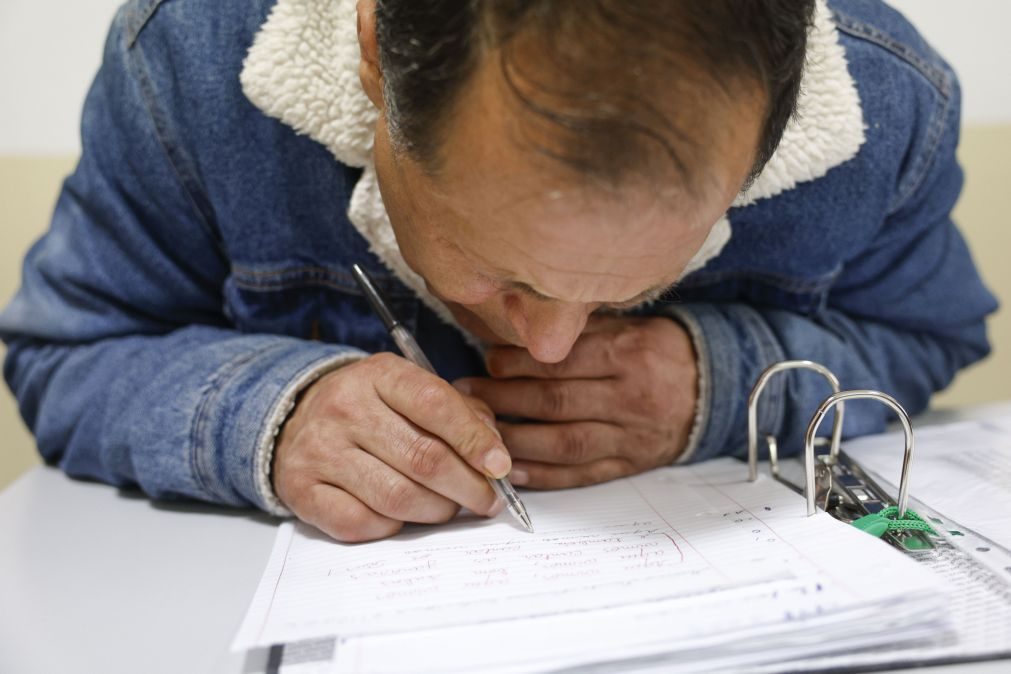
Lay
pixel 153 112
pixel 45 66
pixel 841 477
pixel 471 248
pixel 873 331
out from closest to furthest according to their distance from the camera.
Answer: pixel 471 248
pixel 841 477
pixel 153 112
pixel 873 331
pixel 45 66

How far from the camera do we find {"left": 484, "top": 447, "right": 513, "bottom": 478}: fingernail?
23.2 inches

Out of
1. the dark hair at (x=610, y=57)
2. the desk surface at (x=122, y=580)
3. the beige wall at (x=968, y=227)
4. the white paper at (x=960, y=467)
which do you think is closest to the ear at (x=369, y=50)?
the dark hair at (x=610, y=57)

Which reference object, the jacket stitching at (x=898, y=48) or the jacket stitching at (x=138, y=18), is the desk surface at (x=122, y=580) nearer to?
the jacket stitching at (x=138, y=18)

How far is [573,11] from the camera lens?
41 centimetres

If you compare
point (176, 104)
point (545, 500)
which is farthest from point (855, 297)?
point (176, 104)

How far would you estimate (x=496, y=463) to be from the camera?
59 cm

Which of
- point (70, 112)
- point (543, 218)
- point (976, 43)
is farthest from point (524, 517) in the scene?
point (976, 43)

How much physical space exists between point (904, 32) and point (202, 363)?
0.69m

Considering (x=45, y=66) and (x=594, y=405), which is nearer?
(x=594, y=405)

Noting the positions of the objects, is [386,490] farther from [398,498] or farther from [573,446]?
[573,446]

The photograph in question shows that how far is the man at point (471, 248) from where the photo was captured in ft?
1.47

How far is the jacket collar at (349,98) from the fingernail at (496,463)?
236 millimetres

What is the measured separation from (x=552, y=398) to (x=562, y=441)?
0.12 ft

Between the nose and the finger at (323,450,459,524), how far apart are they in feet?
0.40
